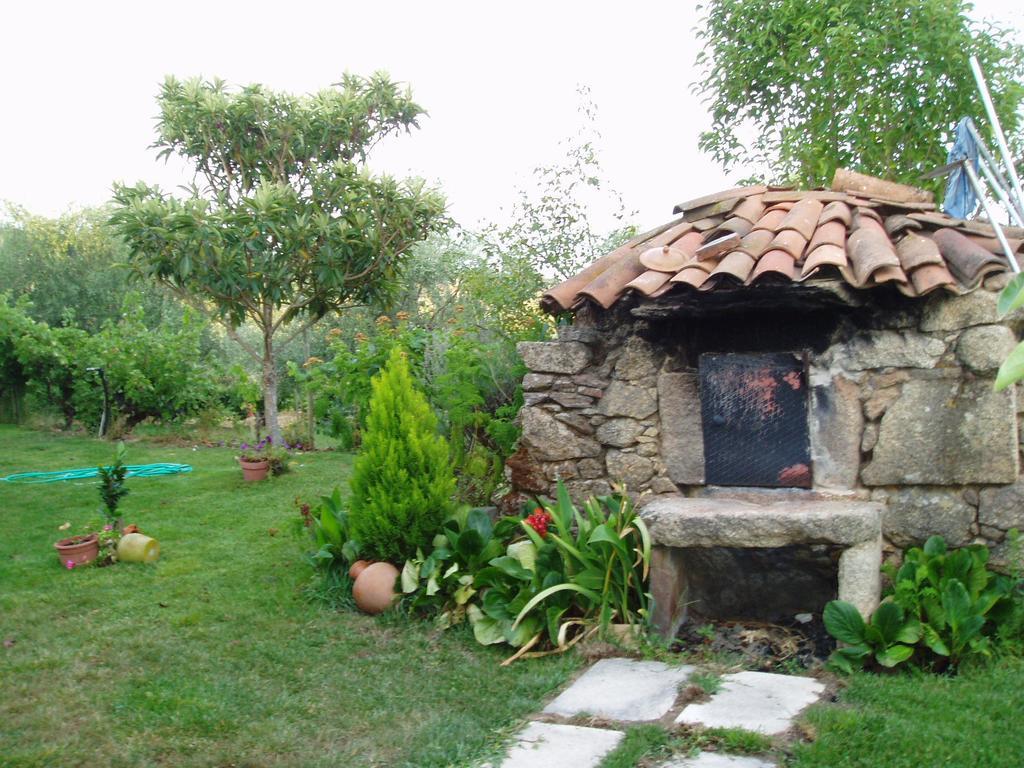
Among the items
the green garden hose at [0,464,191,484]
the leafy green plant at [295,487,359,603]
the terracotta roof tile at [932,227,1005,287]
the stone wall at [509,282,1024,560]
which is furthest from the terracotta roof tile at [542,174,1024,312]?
the green garden hose at [0,464,191,484]

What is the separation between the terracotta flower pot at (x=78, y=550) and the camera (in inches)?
250

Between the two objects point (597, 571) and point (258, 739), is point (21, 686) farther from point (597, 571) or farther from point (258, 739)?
point (597, 571)

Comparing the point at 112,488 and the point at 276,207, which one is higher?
the point at 276,207

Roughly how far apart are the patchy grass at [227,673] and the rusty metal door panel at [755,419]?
4.81 feet

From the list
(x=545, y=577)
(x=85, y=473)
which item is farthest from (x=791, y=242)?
(x=85, y=473)

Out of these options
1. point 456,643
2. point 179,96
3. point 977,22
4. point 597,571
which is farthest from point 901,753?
point 179,96

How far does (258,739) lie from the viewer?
11.6 ft

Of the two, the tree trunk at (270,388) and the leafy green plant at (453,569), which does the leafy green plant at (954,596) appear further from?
the tree trunk at (270,388)

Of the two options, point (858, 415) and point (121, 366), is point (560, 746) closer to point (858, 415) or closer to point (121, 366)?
point (858, 415)

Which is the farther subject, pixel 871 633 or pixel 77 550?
pixel 77 550

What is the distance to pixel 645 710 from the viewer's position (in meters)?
3.68

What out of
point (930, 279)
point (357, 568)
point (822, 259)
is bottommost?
point (357, 568)

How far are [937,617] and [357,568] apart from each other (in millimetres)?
3206

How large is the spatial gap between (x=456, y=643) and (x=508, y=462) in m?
1.26
